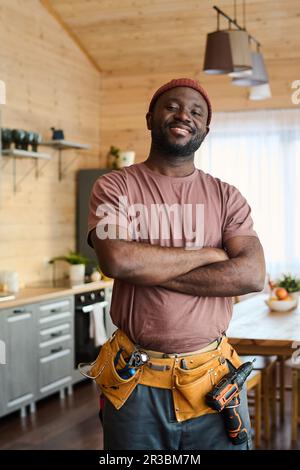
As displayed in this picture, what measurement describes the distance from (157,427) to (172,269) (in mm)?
494

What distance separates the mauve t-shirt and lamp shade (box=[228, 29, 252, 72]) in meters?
2.23

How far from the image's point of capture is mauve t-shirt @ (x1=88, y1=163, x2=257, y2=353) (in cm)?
212

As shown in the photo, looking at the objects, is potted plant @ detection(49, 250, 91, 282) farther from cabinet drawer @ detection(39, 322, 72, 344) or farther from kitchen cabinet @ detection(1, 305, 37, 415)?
kitchen cabinet @ detection(1, 305, 37, 415)

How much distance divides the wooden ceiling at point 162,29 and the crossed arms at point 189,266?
4.53 metres

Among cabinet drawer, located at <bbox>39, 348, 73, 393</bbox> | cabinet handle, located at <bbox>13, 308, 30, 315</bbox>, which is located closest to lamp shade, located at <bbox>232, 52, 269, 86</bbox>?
cabinet handle, located at <bbox>13, 308, 30, 315</bbox>

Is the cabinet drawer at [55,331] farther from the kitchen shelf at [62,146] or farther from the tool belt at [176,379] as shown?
the tool belt at [176,379]

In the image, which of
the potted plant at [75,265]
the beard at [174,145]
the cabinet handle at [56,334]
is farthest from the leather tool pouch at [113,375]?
the potted plant at [75,265]

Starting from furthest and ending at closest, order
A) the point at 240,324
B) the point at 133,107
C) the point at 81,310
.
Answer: the point at 133,107 < the point at 81,310 < the point at 240,324

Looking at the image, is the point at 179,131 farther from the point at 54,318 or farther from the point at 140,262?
the point at 54,318

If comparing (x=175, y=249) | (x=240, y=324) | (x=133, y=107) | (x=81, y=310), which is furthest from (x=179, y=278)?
(x=133, y=107)

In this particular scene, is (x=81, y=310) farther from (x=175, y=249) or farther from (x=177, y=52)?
(x=175, y=249)
